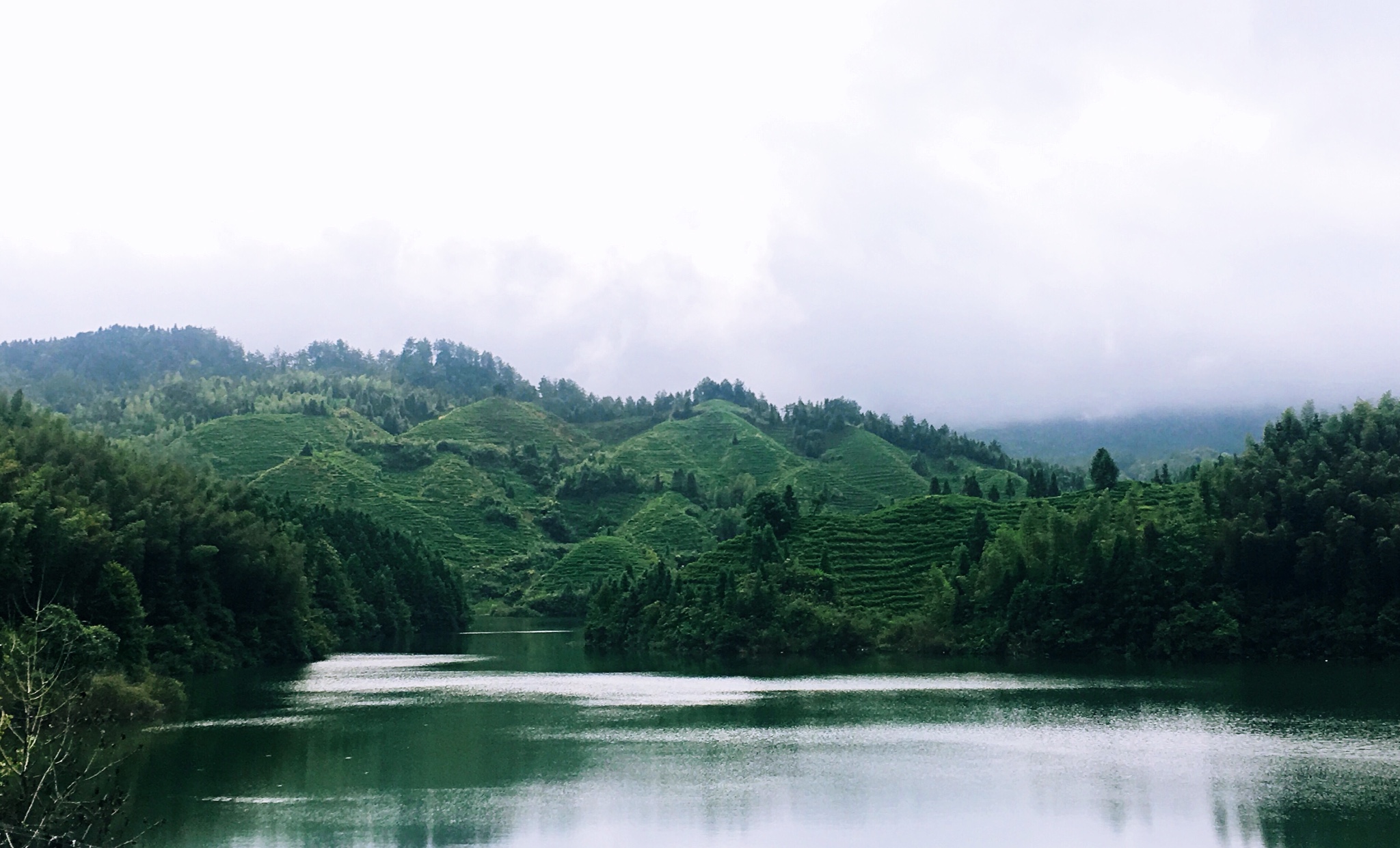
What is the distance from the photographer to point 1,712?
66.0ft

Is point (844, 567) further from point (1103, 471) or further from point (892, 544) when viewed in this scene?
point (1103, 471)

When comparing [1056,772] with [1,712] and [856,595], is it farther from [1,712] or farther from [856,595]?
[856,595]

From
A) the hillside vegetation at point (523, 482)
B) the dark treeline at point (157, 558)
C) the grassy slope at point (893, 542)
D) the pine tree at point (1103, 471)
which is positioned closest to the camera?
the dark treeline at point (157, 558)

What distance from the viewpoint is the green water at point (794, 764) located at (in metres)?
28.3

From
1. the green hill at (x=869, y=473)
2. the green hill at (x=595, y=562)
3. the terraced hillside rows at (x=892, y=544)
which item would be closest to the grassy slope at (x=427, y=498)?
the green hill at (x=595, y=562)

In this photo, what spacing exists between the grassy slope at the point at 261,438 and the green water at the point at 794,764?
105321mm

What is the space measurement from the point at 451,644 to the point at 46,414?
3894 cm

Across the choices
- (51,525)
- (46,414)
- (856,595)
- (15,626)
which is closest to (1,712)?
(15,626)

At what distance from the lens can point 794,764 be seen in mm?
37156

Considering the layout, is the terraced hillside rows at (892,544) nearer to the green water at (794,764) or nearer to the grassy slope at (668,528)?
the green water at (794,764)

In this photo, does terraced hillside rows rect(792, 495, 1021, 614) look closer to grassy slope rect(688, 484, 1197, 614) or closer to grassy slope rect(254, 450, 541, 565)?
grassy slope rect(688, 484, 1197, 614)

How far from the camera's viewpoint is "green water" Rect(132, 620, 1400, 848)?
28.3 meters

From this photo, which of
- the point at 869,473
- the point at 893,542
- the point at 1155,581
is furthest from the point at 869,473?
the point at 1155,581

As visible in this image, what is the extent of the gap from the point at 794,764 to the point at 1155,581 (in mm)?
43943
